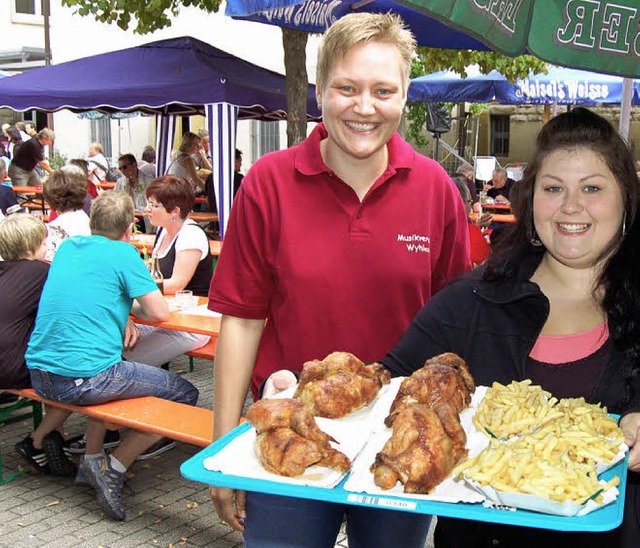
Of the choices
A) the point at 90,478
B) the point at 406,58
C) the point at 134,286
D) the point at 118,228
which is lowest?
the point at 90,478

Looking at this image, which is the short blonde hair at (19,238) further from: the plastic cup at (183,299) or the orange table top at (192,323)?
the plastic cup at (183,299)

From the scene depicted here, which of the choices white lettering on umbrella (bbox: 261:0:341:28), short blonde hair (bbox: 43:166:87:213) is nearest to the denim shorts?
short blonde hair (bbox: 43:166:87:213)

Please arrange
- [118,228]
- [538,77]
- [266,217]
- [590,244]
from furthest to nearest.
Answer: [538,77] → [118,228] → [266,217] → [590,244]

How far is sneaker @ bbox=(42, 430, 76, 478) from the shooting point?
543cm

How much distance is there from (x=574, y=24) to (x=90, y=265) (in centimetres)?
312

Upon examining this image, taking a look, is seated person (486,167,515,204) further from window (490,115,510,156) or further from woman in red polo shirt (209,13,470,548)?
window (490,115,510,156)

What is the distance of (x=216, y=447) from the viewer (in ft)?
6.61

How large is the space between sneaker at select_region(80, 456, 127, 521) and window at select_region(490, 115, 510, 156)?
1097 inches

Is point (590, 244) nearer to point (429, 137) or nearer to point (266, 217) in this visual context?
point (266, 217)

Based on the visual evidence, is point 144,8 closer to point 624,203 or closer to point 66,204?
point 66,204

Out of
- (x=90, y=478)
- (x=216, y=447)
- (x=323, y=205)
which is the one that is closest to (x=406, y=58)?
(x=323, y=205)

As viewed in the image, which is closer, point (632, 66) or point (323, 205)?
point (323, 205)

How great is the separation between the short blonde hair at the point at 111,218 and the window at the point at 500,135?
27.2 m

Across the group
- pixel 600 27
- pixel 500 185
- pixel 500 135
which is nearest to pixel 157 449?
pixel 600 27
